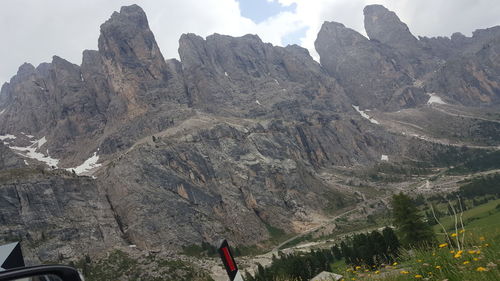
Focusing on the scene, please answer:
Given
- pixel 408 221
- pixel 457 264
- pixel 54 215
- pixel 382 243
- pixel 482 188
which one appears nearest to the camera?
pixel 457 264

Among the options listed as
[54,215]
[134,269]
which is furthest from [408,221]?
[54,215]

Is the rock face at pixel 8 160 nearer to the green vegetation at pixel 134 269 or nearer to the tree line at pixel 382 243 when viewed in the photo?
the green vegetation at pixel 134 269

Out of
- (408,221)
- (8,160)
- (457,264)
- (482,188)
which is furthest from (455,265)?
(8,160)

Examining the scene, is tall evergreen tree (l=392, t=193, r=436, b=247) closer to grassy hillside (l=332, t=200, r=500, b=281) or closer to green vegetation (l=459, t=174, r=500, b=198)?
grassy hillside (l=332, t=200, r=500, b=281)

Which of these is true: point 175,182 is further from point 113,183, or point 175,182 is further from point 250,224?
point 250,224

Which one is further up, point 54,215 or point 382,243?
point 54,215

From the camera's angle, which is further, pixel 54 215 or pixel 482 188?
pixel 482 188

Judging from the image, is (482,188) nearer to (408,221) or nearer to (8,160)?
(408,221)

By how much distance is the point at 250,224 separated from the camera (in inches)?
5940

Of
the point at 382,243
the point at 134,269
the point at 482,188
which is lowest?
the point at 482,188

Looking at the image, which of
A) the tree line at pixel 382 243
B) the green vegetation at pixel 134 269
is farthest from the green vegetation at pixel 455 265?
the green vegetation at pixel 134 269

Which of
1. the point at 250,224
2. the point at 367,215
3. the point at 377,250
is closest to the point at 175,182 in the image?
the point at 250,224

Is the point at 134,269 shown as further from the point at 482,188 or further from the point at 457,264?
the point at 482,188

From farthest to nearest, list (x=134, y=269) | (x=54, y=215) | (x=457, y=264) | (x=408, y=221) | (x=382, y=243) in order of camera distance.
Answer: (x=54, y=215)
(x=134, y=269)
(x=382, y=243)
(x=408, y=221)
(x=457, y=264)
